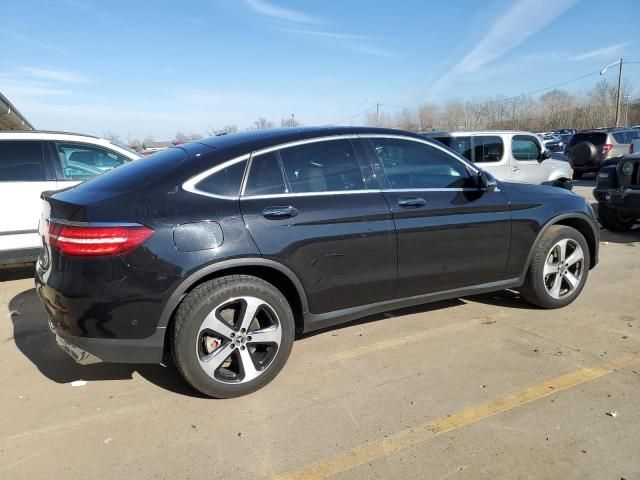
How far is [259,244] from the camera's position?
3.10 m


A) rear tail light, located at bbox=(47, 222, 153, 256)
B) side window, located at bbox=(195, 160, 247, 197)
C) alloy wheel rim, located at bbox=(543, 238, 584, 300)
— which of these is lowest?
alloy wheel rim, located at bbox=(543, 238, 584, 300)

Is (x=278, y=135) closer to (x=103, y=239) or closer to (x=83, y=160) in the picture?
(x=103, y=239)

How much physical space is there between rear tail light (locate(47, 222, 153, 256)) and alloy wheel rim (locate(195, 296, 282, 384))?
24.6 inches

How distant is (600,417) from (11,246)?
18.7ft

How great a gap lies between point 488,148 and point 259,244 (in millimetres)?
7391

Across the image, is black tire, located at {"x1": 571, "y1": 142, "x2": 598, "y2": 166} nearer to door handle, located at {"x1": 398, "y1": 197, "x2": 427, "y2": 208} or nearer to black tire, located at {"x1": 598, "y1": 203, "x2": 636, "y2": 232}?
black tire, located at {"x1": 598, "y1": 203, "x2": 636, "y2": 232}

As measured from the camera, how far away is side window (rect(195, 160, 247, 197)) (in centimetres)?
308

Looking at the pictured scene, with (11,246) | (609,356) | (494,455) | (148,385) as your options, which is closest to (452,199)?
(609,356)

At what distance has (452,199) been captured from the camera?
3.91m

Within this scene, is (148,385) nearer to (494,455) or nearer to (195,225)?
(195,225)

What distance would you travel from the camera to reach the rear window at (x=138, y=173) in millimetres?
3059

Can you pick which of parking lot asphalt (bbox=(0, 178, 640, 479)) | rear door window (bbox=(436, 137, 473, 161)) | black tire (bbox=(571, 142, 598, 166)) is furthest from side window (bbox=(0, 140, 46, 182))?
black tire (bbox=(571, 142, 598, 166))

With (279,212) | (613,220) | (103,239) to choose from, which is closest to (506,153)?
(613,220)

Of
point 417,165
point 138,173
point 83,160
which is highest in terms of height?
point 83,160
